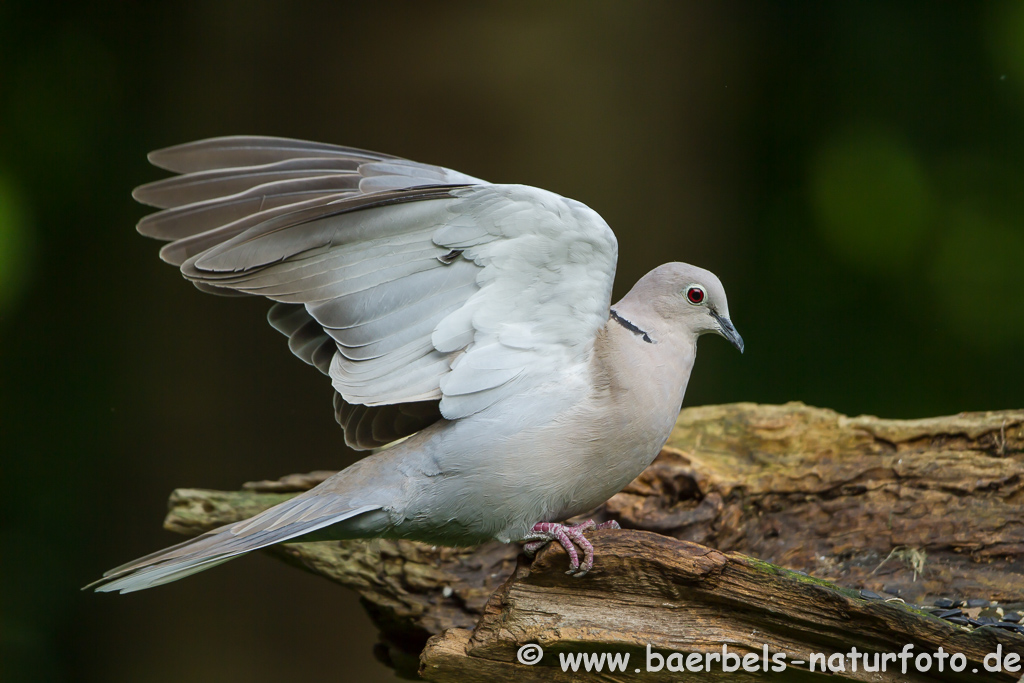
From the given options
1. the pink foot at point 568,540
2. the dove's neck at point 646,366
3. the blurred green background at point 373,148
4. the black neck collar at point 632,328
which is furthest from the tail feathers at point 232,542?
the blurred green background at point 373,148

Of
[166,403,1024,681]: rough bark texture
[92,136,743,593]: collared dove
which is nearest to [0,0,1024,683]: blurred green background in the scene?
[166,403,1024,681]: rough bark texture

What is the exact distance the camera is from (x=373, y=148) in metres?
4.56

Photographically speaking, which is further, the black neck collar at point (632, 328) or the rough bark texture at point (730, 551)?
the black neck collar at point (632, 328)

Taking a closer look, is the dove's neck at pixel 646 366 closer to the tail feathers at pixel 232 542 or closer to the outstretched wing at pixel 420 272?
the outstretched wing at pixel 420 272

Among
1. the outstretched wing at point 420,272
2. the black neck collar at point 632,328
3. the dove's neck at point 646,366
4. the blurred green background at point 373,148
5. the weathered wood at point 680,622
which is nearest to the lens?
the weathered wood at point 680,622

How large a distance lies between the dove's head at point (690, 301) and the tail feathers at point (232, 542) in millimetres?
1057

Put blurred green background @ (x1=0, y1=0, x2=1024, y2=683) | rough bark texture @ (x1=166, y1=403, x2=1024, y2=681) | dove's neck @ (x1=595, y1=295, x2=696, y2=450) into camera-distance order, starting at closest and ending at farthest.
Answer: rough bark texture @ (x1=166, y1=403, x2=1024, y2=681) < dove's neck @ (x1=595, y1=295, x2=696, y2=450) < blurred green background @ (x1=0, y1=0, x2=1024, y2=683)

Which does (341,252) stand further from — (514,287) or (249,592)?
(249,592)

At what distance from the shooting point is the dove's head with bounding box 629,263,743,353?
2.57 metres

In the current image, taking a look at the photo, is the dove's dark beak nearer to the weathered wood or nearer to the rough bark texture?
the rough bark texture

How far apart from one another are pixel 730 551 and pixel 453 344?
0.99 m

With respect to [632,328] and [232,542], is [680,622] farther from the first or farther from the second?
[232,542]

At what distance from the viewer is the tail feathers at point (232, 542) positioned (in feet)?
7.02

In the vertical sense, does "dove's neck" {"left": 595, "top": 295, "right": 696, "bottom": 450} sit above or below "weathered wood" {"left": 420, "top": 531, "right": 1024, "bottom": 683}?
above
